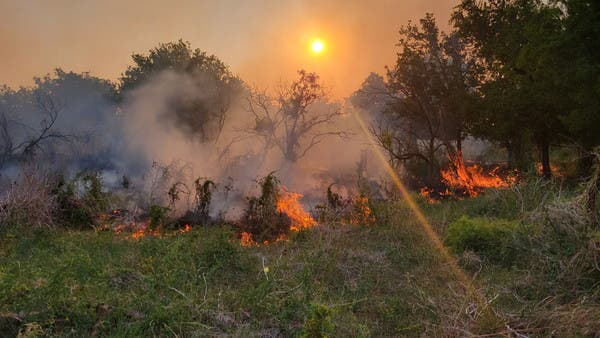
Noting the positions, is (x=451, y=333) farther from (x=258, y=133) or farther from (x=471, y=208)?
(x=258, y=133)

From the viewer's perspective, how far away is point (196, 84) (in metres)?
31.7

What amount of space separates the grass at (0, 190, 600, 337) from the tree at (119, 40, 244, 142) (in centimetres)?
2131

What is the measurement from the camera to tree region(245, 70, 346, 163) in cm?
2938

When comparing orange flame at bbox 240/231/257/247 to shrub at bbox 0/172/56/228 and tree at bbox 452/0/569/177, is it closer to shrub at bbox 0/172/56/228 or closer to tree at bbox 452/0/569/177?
shrub at bbox 0/172/56/228

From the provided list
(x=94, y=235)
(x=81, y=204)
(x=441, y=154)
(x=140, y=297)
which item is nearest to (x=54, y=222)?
(x=81, y=204)

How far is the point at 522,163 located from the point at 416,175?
488 centimetres

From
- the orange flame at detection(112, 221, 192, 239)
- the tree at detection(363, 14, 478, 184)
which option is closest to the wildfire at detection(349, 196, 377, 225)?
the orange flame at detection(112, 221, 192, 239)

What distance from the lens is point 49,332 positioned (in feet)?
16.3

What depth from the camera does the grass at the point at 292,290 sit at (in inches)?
203

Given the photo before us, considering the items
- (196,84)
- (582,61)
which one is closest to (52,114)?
(196,84)

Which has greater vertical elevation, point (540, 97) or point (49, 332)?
point (540, 97)

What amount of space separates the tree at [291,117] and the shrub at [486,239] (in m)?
19.8

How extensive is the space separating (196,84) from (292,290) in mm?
27408

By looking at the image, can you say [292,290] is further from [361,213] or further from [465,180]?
[465,180]
